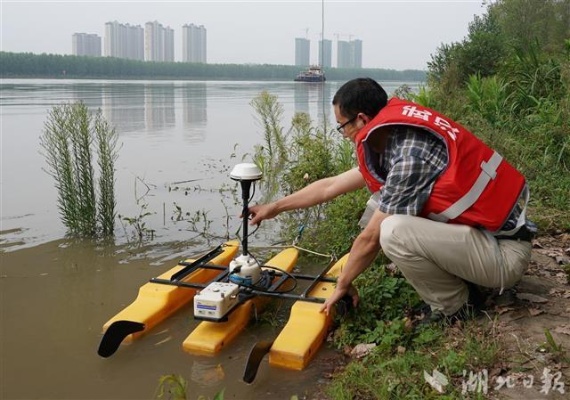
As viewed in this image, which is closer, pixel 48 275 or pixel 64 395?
pixel 64 395

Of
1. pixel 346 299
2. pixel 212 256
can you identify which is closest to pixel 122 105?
pixel 212 256

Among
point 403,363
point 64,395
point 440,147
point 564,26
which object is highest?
point 564,26

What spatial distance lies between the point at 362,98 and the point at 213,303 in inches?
59.4

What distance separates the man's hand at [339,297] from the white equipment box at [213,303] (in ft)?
1.97

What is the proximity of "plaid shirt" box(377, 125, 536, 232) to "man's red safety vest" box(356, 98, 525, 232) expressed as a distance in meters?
0.04

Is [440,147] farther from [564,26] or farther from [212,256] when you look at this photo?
[564,26]

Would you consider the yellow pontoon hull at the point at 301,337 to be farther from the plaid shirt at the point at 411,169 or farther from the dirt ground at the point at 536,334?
the dirt ground at the point at 536,334

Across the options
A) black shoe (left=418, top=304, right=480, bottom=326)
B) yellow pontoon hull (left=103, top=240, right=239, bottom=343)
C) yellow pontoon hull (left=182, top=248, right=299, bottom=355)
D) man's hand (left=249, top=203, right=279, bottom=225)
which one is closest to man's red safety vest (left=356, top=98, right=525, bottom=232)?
black shoe (left=418, top=304, right=480, bottom=326)

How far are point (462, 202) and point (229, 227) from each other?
13.5 feet

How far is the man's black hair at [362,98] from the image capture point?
128 inches

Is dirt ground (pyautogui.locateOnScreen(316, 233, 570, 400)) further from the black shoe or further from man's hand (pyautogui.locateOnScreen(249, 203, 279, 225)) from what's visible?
man's hand (pyautogui.locateOnScreen(249, 203, 279, 225))

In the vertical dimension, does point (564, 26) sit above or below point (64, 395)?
above

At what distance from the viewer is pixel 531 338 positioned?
2.96 meters

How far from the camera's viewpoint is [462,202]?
2.98 m
